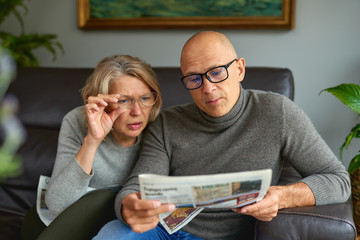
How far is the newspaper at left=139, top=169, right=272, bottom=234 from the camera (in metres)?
0.83

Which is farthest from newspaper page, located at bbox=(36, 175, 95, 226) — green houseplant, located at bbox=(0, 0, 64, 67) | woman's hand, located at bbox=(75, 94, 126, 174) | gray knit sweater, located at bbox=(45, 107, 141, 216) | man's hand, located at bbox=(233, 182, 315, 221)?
green houseplant, located at bbox=(0, 0, 64, 67)

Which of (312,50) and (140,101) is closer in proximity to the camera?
(140,101)

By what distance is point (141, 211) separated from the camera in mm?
1041

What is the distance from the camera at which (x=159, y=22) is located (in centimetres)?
233

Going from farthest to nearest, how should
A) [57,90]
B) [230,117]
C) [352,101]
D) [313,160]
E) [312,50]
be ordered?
[312,50] → [57,90] → [352,101] → [230,117] → [313,160]

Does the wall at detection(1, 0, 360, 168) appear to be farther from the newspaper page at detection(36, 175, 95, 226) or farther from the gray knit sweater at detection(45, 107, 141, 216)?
the newspaper page at detection(36, 175, 95, 226)

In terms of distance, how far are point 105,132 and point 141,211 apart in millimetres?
419

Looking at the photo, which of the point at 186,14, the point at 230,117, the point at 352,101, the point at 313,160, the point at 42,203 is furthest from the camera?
the point at 186,14

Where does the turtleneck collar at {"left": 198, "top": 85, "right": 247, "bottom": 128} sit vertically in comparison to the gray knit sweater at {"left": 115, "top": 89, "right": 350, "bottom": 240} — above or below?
above

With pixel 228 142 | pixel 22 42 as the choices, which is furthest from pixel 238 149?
pixel 22 42

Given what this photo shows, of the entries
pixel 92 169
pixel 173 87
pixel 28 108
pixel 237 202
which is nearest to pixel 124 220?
pixel 92 169

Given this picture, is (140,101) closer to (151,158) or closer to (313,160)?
(151,158)

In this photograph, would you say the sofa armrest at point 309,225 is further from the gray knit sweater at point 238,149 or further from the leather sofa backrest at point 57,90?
the leather sofa backrest at point 57,90

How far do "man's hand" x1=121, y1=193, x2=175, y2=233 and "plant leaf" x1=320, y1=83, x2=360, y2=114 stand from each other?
38.8 inches
